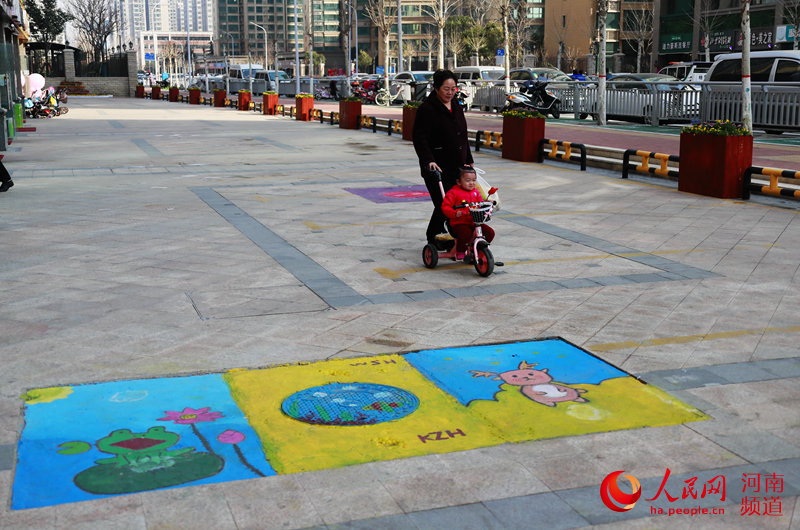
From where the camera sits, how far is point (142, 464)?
420 centimetres

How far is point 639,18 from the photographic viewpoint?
71.9m

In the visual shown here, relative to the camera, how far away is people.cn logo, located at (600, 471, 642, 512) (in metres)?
3.84

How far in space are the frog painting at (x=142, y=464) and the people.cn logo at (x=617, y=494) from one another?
1.78 metres

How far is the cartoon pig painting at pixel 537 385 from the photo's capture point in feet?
16.8

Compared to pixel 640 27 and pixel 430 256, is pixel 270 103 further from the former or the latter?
pixel 640 27

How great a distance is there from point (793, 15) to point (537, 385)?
1852 inches

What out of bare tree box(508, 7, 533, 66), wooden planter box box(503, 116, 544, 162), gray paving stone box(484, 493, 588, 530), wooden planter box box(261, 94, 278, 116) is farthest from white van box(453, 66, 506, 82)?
gray paving stone box(484, 493, 588, 530)

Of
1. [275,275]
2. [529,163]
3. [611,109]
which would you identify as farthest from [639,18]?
[275,275]

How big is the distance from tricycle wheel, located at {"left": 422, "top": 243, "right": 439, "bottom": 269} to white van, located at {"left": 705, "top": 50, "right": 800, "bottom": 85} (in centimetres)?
1719

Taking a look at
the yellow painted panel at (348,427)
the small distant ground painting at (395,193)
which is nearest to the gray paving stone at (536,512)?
the yellow painted panel at (348,427)

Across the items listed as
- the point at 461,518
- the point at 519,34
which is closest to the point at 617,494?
the point at 461,518

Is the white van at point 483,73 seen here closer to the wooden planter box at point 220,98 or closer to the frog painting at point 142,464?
the wooden planter box at point 220,98

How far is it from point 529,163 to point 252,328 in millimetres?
12355

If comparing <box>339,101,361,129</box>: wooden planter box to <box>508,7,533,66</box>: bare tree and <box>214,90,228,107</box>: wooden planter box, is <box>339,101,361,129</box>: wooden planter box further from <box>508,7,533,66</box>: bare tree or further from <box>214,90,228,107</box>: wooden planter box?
<box>508,7,533,66</box>: bare tree
